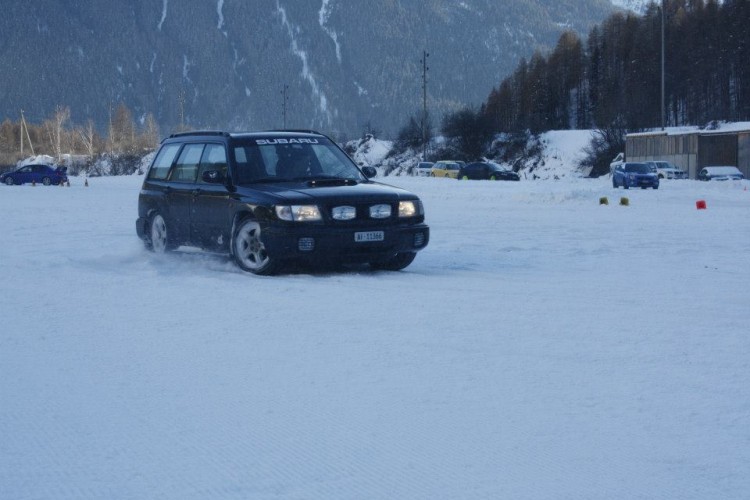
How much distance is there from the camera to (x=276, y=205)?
10.7m

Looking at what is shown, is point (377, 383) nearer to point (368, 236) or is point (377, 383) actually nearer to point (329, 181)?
point (368, 236)

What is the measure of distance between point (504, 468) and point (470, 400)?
1.14m

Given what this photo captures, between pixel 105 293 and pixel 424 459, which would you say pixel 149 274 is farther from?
pixel 424 459

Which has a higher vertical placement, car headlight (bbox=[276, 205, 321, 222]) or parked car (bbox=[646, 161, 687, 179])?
car headlight (bbox=[276, 205, 321, 222])

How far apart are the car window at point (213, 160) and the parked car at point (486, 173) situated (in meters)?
51.5

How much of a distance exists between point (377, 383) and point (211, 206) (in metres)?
6.37

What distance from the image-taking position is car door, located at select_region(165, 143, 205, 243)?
12359 mm

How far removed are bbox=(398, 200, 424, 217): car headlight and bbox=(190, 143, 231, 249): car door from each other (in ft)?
6.18

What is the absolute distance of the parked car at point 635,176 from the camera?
43281 millimetres

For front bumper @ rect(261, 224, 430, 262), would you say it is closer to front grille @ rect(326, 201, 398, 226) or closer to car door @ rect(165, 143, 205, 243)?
front grille @ rect(326, 201, 398, 226)

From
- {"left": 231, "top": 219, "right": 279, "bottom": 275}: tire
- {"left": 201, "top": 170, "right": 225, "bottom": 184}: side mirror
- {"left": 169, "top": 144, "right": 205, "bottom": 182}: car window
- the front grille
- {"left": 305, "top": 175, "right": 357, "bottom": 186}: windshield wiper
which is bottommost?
{"left": 231, "top": 219, "right": 279, "bottom": 275}: tire

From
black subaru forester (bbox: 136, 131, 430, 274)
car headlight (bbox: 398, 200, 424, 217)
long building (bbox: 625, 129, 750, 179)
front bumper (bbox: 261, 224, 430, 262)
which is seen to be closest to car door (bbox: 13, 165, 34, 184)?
long building (bbox: 625, 129, 750, 179)

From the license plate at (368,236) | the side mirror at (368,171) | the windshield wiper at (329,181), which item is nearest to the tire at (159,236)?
the windshield wiper at (329,181)

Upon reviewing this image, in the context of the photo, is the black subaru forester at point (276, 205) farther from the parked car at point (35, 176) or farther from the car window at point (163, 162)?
the parked car at point (35, 176)
